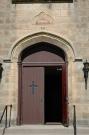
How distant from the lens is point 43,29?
55.6 ft

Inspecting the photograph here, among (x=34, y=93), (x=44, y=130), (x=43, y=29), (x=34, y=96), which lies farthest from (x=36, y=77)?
(x=44, y=130)

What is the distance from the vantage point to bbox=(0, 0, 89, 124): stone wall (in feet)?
55.2

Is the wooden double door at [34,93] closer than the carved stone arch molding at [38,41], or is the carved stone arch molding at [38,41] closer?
the carved stone arch molding at [38,41]

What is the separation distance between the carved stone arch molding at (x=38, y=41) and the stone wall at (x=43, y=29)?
117 millimetres

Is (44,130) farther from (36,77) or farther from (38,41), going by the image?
(38,41)

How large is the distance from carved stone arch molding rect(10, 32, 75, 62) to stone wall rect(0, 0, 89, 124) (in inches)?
4.6

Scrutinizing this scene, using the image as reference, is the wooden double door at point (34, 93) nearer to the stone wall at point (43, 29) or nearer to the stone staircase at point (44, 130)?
the stone wall at point (43, 29)

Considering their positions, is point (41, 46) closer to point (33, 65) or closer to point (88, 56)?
point (33, 65)

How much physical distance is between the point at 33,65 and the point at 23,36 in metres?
1.23

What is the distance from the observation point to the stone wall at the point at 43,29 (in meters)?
16.8

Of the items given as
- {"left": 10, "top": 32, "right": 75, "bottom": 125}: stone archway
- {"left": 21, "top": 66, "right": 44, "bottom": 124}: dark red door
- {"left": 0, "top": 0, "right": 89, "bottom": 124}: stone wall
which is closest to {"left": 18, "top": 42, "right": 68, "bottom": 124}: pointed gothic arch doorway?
{"left": 21, "top": 66, "right": 44, "bottom": 124}: dark red door

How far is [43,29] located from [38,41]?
1.64 ft

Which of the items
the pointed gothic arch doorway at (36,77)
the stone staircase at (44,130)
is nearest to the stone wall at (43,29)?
the pointed gothic arch doorway at (36,77)

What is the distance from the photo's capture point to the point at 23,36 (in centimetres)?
1694
